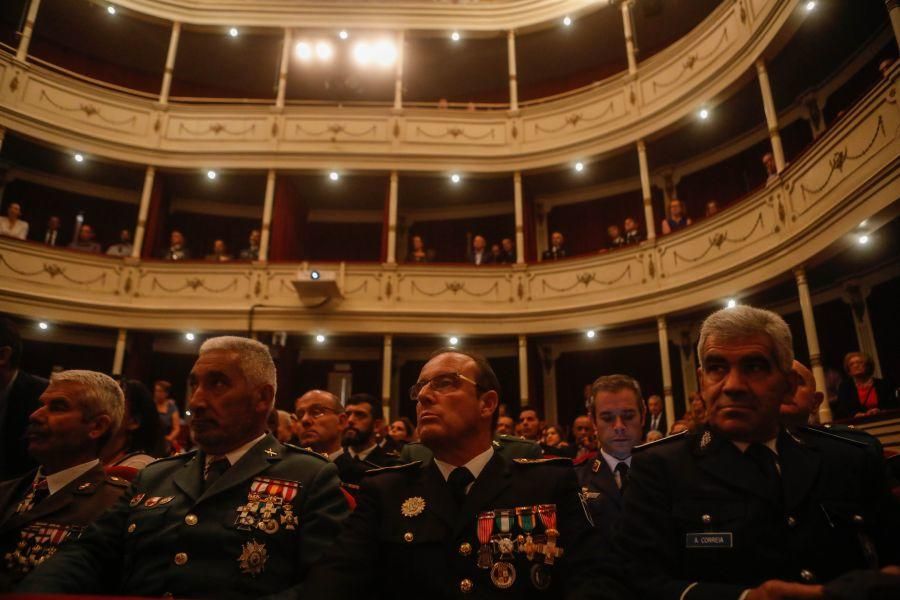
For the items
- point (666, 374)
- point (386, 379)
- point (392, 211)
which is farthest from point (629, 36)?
point (386, 379)

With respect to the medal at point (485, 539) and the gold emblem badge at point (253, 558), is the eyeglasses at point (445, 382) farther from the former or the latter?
A: the gold emblem badge at point (253, 558)

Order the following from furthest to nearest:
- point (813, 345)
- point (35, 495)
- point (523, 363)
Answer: point (523, 363), point (813, 345), point (35, 495)

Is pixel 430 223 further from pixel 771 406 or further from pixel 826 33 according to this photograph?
pixel 771 406

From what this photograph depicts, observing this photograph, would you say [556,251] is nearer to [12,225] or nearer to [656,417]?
[656,417]

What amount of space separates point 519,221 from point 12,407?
8101mm

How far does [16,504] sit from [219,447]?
97cm

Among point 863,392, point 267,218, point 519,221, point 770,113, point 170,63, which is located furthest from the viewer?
point 170,63

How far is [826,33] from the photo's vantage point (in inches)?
298

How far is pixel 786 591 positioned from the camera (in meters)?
1.37

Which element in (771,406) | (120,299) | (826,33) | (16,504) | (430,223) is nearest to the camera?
(771,406)

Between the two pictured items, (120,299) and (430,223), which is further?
(430,223)

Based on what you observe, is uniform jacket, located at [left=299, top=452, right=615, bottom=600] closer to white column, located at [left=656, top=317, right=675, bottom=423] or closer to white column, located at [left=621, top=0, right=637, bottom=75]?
white column, located at [left=656, top=317, right=675, bottom=423]

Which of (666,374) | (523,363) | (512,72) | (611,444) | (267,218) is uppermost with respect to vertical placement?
(512,72)

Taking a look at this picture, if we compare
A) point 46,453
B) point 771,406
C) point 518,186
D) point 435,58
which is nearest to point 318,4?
point 435,58
